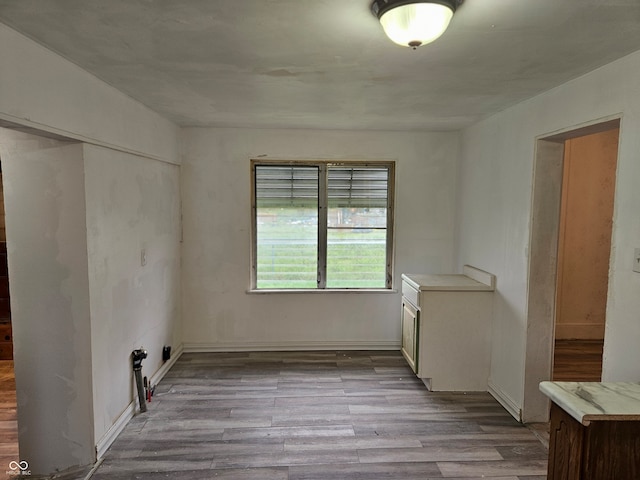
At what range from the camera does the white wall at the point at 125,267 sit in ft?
8.05

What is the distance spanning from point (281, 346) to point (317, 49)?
3.21 m

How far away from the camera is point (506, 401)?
10.3 feet

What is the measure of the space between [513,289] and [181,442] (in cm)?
266

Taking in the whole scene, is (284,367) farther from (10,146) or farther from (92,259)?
(10,146)

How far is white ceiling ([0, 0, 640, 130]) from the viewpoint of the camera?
153 centimetres

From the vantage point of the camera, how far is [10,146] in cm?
222

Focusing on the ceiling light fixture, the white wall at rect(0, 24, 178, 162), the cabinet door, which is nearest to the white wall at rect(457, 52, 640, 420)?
the cabinet door

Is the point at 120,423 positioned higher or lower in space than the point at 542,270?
lower

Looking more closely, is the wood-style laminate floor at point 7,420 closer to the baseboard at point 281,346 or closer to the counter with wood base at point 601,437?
the baseboard at point 281,346

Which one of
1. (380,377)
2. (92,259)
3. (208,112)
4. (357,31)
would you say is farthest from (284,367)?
(357,31)

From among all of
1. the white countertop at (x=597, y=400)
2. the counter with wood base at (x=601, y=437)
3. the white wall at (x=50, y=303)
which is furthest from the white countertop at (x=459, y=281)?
the white wall at (x=50, y=303)

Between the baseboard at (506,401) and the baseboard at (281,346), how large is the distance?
1172mm

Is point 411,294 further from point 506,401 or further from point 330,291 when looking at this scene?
point 506,401

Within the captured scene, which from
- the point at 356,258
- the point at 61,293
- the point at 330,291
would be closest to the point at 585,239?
the point at 356,258
